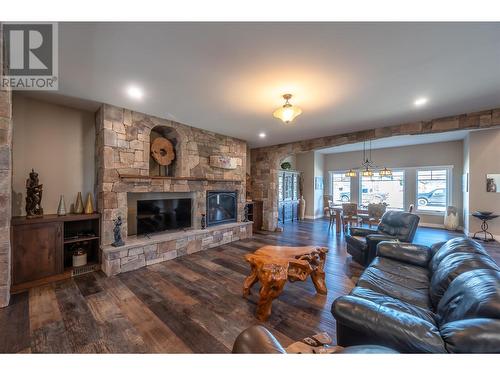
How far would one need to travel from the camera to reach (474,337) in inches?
34.7

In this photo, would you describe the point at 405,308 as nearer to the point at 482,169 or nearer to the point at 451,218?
the point at 482,169

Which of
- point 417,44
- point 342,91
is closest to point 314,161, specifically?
point 342,91

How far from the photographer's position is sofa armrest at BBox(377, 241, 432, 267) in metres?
2.32

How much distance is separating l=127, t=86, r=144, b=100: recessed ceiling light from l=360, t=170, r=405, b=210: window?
24.8ft

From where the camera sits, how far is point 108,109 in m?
3.08

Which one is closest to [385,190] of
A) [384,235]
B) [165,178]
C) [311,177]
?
[311,177]

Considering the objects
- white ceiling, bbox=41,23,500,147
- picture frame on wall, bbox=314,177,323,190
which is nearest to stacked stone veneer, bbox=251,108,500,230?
white ceiling, bbox=41,23,500,147

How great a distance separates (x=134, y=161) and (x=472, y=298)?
4.06m

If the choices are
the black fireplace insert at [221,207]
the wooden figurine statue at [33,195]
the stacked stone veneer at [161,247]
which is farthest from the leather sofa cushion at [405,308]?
the wooden figurine statue at [33,195]

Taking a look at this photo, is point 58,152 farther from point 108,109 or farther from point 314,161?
point 314,161

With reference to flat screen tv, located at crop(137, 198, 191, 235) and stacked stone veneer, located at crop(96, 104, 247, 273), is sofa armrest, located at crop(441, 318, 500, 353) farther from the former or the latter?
flat screen tv, located at crop(137, 198, 191, 235)

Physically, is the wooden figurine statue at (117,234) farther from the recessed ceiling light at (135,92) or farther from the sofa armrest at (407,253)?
the sofa armrest at (407,253)

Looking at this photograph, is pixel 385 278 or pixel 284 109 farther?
pixel 284 109
